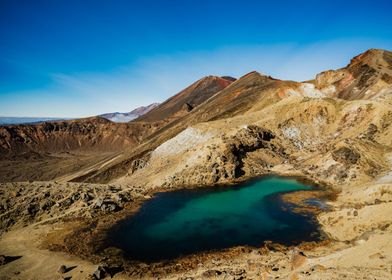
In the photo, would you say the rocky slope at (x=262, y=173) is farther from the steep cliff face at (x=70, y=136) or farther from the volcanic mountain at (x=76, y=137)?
the steep cliff face at (x=70, y=136)

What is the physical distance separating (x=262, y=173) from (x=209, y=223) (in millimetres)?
21424

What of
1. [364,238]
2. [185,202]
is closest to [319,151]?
[185,202]

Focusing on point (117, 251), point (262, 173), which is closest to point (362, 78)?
point (262, 173)

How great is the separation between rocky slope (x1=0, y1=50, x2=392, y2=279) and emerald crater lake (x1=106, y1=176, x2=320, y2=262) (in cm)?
172

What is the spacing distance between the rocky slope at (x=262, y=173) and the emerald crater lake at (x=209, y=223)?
172 centimetres

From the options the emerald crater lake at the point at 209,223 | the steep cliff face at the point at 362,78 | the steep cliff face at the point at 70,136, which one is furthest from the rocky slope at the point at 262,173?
the steep cliff face at the point at 70,136

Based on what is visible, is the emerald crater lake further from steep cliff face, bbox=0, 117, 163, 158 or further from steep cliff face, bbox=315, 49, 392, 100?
steep cliff face, bbox=0, 117, 163, 158

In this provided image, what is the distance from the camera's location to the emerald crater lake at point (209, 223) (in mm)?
27141

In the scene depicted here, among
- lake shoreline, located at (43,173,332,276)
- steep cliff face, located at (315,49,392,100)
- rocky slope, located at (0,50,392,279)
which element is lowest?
lake shoreline, located at (43,173,332,276)

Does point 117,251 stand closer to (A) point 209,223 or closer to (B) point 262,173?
(A) point 209,223

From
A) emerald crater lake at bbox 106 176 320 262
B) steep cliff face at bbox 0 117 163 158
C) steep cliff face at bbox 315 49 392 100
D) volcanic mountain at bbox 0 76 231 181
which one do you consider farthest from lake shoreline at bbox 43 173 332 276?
steep cliff face at bbox 0 117 163 158

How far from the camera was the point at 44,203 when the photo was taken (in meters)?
38.2

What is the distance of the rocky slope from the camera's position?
71.6 feet

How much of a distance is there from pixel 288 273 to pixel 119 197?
94.5 feet
